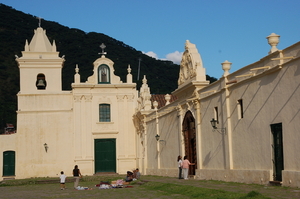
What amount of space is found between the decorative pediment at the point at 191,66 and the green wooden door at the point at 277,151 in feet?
26.9

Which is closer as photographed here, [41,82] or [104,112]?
[41,82]

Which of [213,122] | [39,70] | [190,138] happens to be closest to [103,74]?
[39,70]

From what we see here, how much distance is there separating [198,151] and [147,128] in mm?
12167

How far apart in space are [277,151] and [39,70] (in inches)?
1045

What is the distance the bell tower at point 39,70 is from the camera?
40.1 m

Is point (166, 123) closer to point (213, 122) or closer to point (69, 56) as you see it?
point (213, 122)

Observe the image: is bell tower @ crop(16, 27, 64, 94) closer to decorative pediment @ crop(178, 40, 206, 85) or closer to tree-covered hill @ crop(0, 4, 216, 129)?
decorative pediment @ crop(178, 40, 206, 85)

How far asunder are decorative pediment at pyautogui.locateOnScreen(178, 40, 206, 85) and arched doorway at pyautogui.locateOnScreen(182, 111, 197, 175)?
193cm

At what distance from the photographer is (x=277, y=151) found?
17250 mm

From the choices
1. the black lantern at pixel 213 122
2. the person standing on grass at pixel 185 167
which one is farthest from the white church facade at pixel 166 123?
the person standing on grass at pixel 185 167

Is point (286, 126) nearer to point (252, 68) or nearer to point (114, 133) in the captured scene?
point (252, 68)

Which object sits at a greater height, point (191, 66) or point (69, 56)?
point (69, 56)

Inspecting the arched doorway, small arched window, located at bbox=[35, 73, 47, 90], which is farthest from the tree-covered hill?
the arched doorway

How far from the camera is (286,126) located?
53.7ft
